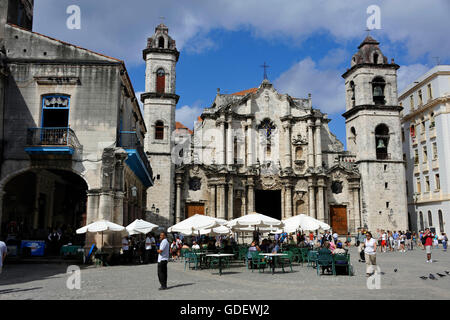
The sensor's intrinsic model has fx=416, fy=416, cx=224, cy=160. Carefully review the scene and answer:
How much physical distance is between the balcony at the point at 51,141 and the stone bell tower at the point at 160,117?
16024mm

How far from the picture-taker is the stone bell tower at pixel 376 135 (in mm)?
38094

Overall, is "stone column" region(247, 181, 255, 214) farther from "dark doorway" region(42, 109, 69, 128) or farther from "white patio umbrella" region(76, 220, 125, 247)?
"white patio umbrella" region(76, 220, 125, 247)

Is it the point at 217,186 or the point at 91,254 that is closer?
the point at 91,254

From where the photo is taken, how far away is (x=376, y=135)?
131 feet

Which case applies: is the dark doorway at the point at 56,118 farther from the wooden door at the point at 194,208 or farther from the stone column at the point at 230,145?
the stone column at the point at 230,145

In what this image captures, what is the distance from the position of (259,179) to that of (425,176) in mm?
18500

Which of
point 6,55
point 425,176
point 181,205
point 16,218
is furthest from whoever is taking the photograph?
point 425,176

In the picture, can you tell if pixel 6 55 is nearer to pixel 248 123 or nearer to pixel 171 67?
pixel 171 67

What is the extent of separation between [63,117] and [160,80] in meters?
17.7

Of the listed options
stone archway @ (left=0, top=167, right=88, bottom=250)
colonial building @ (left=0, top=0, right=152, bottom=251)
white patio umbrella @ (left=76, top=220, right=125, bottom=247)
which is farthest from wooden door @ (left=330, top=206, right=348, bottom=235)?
white patio umbrella @ (left=76, top=220, right=125, bottom=247)

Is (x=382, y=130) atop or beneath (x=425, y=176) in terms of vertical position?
atop

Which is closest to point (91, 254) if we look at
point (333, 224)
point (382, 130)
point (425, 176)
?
point (333, 224)
